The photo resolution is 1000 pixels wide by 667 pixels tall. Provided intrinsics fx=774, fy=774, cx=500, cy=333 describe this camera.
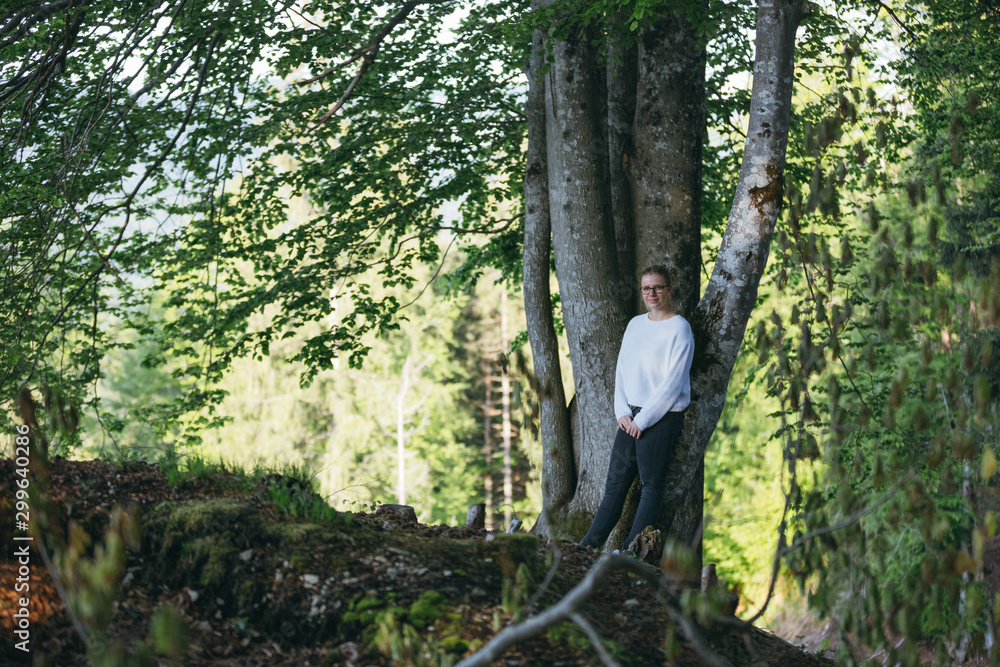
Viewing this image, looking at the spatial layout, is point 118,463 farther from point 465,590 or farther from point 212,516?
point 465,590

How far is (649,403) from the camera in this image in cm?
476

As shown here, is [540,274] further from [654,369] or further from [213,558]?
[213,558]

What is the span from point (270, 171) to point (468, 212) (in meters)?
2.72

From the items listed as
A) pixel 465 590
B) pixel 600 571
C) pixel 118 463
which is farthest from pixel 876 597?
pixel 118 463

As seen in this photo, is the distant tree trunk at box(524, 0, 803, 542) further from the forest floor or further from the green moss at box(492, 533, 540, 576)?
the forest floor

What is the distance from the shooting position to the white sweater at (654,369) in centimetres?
473

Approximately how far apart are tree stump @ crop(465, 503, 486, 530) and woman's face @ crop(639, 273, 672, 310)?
5.64 ft

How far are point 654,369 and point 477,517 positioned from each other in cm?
155

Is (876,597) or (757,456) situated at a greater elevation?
(876,597)

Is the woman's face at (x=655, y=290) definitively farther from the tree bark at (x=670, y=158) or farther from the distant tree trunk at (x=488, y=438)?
the distant tree trunk at (x=488, y=438)

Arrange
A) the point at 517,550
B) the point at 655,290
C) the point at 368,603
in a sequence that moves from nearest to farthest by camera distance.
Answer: the point at 368,603 < the point at 517,550 < the point at 655,290

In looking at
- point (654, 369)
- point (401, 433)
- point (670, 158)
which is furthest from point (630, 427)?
point (401, 433)

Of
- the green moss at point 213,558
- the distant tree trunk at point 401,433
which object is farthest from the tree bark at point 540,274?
the distant tree trunk at point 401,433

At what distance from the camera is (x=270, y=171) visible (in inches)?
337
